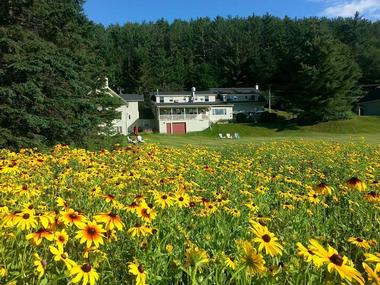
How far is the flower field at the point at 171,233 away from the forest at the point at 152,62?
7.52m

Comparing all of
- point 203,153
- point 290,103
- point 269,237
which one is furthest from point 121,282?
point 290,103

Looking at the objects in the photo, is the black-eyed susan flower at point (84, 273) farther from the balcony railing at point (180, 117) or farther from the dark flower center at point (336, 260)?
the balcony railing at point (180, 117)

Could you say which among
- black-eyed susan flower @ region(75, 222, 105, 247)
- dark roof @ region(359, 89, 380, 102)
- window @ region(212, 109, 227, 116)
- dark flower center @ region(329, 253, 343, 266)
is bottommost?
dark flower center @ region(329, 253, 343, 266)

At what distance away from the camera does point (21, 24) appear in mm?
17422

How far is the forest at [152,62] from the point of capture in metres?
14.7

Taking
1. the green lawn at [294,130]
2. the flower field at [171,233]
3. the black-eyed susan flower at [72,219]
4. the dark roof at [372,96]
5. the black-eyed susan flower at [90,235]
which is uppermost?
the dark roof at [372,96]

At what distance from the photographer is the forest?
1473 centimetres

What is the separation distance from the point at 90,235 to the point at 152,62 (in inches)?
3443

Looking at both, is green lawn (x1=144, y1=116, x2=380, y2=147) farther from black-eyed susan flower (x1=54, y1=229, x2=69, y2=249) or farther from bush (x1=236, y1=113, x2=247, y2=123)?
black-eyed susan flower (x1=54, y1=229, x2=69, y2=249)

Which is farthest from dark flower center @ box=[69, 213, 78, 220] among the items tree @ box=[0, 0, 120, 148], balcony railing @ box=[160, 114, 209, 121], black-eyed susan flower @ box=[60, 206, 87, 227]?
balcony railing @ box=[160, 114, 209, 121]

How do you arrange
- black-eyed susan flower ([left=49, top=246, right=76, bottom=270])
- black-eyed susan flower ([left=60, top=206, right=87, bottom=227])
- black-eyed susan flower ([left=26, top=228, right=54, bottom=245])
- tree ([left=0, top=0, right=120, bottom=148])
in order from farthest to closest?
tree ([left=0, top=0, right=120, bottom=148]) → black-eyed susan flower ([left=60, top=206, right=87, bottom=227]) → black-eyed susan flower ([left=26, top=228, right=54, bottom=245]) → black-eyed susan flower ([left=49, top=246, right=76, bottom=270])

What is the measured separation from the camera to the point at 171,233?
3.62 metres

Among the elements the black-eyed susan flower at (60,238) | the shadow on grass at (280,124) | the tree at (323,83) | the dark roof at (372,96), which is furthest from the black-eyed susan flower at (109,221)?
the dark roof at (372,96)

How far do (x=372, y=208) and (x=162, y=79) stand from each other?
→ 81322 mm
